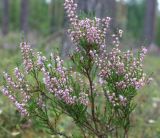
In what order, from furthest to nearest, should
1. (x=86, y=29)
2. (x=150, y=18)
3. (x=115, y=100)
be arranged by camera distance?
(x=150, y=18) → (x=115, y=100) → (x=86, y=29)

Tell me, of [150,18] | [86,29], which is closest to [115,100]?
[86,29]

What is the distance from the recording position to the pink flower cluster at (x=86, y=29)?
12.0 feet

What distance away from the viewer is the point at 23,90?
3.87 meters

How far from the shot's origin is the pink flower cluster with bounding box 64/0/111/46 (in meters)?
3.66

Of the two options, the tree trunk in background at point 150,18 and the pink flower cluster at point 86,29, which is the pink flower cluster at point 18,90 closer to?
the pink flower cluster at point 86,29

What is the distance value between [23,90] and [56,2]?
49.6 meters

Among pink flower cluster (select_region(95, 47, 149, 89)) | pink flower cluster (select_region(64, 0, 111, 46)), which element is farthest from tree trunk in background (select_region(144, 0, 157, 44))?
pink flower cluster (select_region(64, 0, 111, 46))

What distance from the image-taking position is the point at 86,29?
3680 millimetres

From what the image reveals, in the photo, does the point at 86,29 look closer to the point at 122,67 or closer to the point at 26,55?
the point at 122,67

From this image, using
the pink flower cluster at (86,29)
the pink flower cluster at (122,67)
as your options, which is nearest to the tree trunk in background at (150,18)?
the pink flower cluster at (122,67)

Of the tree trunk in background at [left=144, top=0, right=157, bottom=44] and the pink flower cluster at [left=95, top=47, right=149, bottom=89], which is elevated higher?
the tree trunk in background at [left=144, top=0, right=157, bottom=44]

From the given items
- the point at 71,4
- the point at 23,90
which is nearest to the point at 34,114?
the point at 23,90

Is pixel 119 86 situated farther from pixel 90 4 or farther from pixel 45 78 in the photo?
pixel 90 4

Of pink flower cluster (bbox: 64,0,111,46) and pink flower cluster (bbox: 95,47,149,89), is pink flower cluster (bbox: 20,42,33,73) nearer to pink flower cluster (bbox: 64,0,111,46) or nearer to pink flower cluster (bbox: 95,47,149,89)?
pink flower cluster (bbox: 64,0,111,46)
